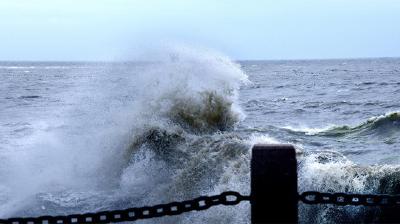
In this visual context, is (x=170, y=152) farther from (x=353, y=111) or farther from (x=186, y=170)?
Answer: (x=353, y=111)

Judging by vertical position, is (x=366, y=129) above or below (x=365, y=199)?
below

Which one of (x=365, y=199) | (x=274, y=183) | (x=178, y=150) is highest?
(x=274, y=183)

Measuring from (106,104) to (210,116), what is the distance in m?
4.61

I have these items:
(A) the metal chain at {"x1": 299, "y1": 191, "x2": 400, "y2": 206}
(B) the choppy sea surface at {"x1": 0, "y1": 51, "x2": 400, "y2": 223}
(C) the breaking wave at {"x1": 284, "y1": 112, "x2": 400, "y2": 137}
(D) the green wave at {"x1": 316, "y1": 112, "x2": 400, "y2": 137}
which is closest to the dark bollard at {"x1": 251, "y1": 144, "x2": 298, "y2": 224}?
(A) the metal chain at {"x1": 299, "y1": 191, "x2": 400, "y2": 206}

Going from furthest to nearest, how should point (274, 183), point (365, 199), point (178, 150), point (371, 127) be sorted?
point (371, 127), point (178, 150), point (365, 199), point (274, 183)

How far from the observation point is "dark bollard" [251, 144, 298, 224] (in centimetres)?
275

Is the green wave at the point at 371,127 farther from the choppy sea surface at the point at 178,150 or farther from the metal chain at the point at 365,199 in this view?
the metal chain at the point at 365,199

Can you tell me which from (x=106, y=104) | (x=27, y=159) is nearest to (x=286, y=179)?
(x=27, y=159)

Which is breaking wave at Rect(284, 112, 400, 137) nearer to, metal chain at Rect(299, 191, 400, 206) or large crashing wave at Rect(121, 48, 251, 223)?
large crashing wave at Rect(121, 48, 251, 223)

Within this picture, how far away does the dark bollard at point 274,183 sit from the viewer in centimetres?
275

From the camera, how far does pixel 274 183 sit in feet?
9.11

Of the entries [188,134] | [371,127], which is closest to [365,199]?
[188,134]

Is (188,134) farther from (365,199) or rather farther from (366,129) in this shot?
(365,199)

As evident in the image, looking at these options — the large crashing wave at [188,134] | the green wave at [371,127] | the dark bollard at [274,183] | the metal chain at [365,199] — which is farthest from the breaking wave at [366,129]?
the dark bollard at [274,183]
